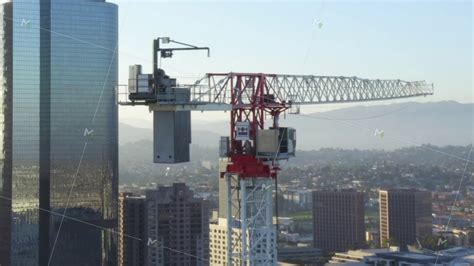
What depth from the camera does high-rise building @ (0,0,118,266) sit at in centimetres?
1978

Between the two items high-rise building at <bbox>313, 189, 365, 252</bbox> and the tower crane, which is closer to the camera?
the tower crane

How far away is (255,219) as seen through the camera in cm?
674

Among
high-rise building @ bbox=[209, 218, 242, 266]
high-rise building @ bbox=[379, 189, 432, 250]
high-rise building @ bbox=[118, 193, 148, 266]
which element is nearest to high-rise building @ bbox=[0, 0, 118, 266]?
high-rise building @ bbox=[118, 193, 148, 266]

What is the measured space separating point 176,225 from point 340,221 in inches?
273

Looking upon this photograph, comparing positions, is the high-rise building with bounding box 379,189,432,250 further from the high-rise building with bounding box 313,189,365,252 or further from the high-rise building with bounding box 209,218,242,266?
the high-rise building with bounding box 209,218,242,266

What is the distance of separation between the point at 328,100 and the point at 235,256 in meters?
2.76

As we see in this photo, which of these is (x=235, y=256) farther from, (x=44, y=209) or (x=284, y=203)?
(x=284, y=203)

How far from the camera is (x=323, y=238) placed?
23.5 meters

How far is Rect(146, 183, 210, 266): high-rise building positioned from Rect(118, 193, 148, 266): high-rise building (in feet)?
2.07

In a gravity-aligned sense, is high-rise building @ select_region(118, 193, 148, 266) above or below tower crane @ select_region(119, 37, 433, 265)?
below

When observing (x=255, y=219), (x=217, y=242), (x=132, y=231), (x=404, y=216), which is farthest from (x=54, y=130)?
(x=255, y=219)

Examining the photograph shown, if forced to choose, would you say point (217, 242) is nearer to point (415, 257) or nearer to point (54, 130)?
point (415, 257)

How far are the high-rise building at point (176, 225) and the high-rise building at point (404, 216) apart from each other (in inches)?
251

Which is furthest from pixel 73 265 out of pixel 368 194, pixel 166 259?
pixel 368 194
